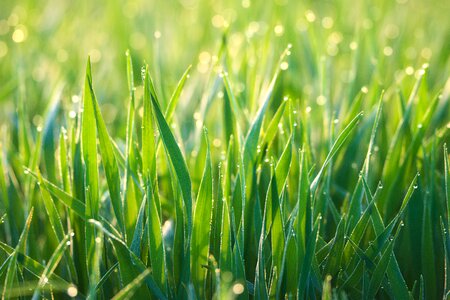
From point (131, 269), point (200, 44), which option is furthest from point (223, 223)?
point (200, 44)

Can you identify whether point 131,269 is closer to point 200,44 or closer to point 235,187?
point 235,187

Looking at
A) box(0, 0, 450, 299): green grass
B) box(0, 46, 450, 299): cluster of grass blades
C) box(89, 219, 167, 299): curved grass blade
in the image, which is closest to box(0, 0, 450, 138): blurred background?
box(0, 0, 450, 299): green grass

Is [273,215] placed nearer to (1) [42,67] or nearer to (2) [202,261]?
(2) [202,261]

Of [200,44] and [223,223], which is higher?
[200,44]

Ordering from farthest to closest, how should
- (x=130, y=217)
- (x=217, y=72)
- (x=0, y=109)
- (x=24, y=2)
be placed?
(x=24, y=2)
(x=0, y=109)
(x=217, y=72)
(x=130, y=217)

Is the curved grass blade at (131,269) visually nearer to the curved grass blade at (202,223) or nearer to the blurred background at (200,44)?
the curved grass blade at (202,223)

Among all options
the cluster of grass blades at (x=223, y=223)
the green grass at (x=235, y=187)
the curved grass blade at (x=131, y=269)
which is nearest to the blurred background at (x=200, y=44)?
the green grass at (x=235, y=187)

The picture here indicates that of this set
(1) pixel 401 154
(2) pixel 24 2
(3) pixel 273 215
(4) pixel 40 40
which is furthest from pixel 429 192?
(2) pixel 24 2

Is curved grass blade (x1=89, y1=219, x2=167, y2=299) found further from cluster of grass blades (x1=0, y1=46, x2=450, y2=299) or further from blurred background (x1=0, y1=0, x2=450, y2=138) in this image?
blurred background (x1=0, y1=0, x2=450, y2=138)
